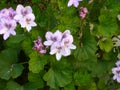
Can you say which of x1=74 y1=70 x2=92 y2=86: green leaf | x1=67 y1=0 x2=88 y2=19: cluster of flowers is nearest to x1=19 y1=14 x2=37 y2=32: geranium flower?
x1=67 y1=0 x2=88 y2=19: cluster of flowers

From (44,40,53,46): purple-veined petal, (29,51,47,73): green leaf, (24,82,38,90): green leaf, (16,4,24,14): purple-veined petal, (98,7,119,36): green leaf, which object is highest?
(16,4,24,14): purple-veined petal

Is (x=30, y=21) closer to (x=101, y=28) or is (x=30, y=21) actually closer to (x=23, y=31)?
(x=23, y=31)

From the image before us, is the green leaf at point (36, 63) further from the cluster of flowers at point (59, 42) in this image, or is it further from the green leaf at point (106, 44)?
the green leaf at point (106, 44)

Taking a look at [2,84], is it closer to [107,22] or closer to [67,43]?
[67,43]

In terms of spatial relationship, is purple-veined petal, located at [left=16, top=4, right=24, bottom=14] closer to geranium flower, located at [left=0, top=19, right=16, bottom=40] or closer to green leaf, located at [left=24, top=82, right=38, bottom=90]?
geranium flower, located at [left=0, top=19, right=16, bottom=40]

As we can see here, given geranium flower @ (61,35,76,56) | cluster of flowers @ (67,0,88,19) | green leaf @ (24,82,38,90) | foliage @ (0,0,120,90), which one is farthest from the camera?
green leaf @ (24,82,38,90)

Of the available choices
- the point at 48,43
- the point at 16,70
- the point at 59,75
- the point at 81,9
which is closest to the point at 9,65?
the point at 16,70

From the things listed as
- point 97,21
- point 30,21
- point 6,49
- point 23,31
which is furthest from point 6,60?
point 97,21
